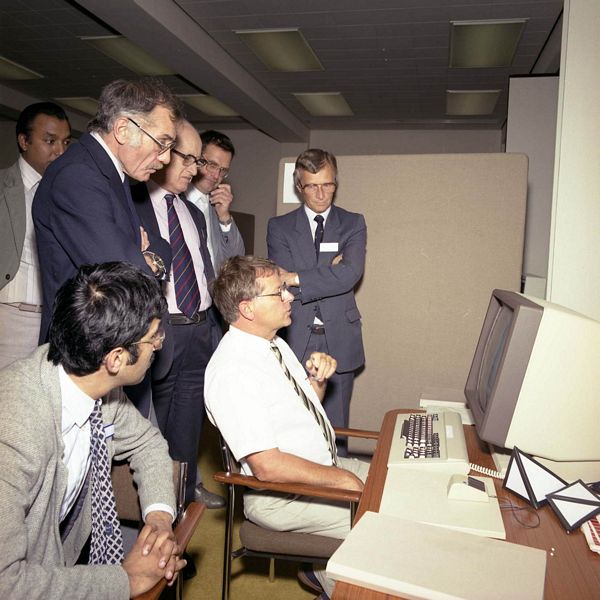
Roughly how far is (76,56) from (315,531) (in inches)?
264

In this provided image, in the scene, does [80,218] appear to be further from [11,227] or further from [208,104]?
[208,104]

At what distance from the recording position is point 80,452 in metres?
1.42

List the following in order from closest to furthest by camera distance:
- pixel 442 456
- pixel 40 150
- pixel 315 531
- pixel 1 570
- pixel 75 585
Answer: pixel 1 570
pixel 75 585
pixel 442 456
pixel 315 531
pixel 40 150

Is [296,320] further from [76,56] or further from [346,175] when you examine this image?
[76,56]

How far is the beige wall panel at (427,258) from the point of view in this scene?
307 centimetres

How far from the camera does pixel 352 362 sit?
2.98 meters

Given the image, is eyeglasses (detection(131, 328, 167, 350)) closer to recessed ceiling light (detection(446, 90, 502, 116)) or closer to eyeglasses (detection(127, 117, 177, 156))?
eyeglasses (detection(127, 117, 177, 156))

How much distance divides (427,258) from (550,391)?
1697 mm

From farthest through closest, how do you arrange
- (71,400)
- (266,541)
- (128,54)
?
(128,54)
(266,541)
(71,400)

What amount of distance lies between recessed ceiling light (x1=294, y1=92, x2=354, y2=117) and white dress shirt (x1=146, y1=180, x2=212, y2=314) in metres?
6.10

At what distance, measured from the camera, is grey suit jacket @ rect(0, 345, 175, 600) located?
1087 mm

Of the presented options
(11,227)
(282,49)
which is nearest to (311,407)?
(11,227)

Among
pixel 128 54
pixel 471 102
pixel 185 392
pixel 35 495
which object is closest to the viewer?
pixel 35 495

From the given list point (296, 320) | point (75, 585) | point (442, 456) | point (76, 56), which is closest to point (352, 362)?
point (296, 320)
